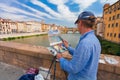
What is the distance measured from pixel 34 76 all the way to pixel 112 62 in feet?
3.75

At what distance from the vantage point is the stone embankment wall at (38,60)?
1.62m

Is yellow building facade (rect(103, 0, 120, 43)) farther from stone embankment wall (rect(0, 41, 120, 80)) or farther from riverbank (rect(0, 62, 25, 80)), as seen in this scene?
riverbank (rect(0, 62, 25, 80))

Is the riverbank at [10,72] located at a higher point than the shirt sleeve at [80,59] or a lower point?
lower

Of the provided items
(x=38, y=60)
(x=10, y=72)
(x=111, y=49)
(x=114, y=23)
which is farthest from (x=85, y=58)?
(x=114, y=23)

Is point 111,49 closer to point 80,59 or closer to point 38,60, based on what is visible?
point 38,60

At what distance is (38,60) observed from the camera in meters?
2.19

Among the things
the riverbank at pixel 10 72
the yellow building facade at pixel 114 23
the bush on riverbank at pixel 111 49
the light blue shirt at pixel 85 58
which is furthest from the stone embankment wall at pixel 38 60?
the yellow building facade at pixel 114 23

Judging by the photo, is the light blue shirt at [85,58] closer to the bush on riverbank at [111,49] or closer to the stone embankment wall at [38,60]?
the stone embankment wall at [38,60]

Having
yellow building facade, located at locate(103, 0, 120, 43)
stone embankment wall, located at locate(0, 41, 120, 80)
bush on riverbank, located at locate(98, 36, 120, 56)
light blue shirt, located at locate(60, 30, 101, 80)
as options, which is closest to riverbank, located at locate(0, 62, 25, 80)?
stone embankment wall, located at locate(0, 41, 120, 80)

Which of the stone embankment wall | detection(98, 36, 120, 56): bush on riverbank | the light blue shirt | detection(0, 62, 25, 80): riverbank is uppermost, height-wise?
the light blue shirt

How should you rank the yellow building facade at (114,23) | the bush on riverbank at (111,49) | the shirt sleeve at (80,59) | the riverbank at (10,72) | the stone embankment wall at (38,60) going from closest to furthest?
1. the shirt sleeve at (80,59)
2. the stone embankment wall at (38,60)
3. the riverbank at (10,72)
4. the bush on riverbank at (111,49)
5. the yellow building facade at (114,23)

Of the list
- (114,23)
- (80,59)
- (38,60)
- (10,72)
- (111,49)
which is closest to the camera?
(80,59)

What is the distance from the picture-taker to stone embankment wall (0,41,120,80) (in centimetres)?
162

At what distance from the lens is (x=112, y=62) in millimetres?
1696
